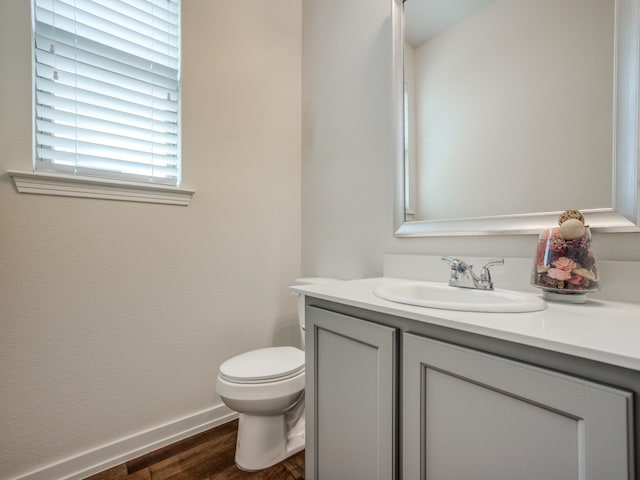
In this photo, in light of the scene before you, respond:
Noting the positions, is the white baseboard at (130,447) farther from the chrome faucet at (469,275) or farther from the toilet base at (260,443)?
the chrome faucet at (469,275)

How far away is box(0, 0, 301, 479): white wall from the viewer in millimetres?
1114

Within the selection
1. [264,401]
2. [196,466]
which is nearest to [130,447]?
[196,466]

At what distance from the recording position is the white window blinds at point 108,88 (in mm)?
1182

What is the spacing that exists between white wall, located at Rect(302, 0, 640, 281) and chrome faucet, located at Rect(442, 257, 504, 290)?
0.38 ft

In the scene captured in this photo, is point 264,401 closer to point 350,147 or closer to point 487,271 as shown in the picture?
→ point 487,271

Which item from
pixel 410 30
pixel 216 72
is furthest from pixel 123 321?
pixel 410 30

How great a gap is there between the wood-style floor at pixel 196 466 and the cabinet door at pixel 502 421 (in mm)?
804

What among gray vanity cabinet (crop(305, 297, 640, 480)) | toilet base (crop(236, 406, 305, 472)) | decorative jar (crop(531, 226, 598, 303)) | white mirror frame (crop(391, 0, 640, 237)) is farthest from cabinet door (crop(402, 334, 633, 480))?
toilet base (crop(236, 406, 305, 472))

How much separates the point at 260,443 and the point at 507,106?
1672 millimetres

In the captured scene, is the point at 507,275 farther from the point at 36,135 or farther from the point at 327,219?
the point at 36,135

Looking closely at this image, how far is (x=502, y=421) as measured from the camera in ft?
1.82

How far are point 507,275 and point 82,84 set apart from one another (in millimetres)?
1857

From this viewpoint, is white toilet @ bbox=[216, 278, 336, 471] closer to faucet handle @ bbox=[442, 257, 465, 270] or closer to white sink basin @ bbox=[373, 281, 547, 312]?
white sink basin @ bbox=[373, 281, 547, 312]

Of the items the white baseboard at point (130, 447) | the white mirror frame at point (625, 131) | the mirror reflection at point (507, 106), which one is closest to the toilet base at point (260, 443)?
the white baseboard at point (130, 447)
